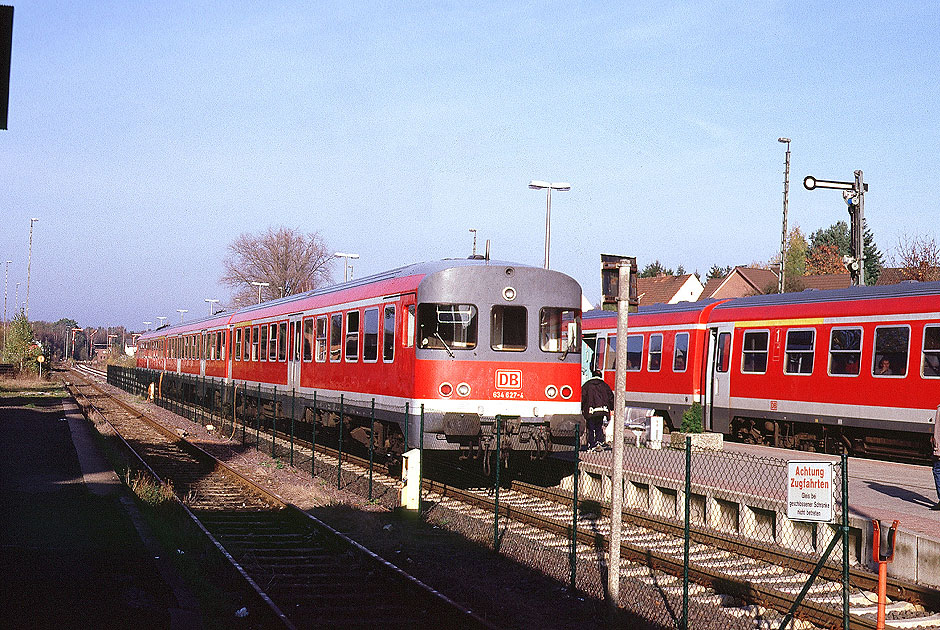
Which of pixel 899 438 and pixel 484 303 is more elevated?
pixel 484 303

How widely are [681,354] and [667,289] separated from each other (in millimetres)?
54454

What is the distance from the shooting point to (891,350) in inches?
729

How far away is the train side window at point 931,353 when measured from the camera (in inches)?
691

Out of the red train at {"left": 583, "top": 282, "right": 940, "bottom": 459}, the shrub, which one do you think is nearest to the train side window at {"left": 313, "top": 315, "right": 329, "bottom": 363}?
the red train at {"left": 583, "top": 282, "right": 940, "bottom": 459}

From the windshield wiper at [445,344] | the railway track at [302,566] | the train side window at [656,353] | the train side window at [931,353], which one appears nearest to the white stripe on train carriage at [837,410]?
the train side window at [931,353]

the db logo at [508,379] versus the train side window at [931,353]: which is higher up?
the train side window at [931,353]

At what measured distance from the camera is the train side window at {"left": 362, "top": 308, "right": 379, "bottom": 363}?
17.2 m

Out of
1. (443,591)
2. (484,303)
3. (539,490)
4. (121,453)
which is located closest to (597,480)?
(539,490)

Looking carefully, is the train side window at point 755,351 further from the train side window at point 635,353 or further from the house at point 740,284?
the house at point 740,284

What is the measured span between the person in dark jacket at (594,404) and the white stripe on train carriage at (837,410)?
157 inches

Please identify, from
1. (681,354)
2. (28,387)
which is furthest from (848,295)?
(28,387)

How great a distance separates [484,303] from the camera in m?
15.5

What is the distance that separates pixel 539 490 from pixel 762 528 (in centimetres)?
418

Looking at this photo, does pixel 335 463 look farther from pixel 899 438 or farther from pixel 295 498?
pixel 899 438
